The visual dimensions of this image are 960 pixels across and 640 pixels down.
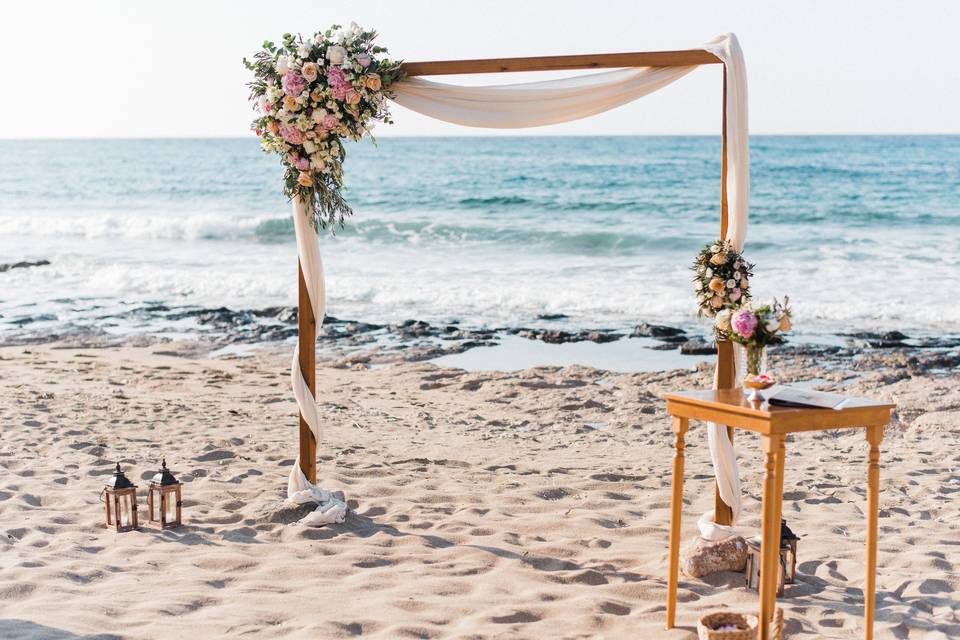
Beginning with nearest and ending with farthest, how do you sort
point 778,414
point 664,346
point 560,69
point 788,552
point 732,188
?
1. point 778,414
2. point 788,552
3. point 732,188
4. point 560,69
5. point 664,346

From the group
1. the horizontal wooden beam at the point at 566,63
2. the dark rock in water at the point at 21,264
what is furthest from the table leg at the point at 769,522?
the dark rock in water at the point at 21,264

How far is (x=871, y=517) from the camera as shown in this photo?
3.96m

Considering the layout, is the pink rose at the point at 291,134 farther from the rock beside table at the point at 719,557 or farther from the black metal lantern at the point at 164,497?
the rock beside table at the point at 719,557

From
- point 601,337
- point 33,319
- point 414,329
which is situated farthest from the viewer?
point 33,319

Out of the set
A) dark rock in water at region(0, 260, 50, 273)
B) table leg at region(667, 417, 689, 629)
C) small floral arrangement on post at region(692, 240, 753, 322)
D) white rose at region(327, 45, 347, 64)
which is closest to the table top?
table leg at region(667, 417, 689, 629)

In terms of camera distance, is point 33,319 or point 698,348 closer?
point 698,348

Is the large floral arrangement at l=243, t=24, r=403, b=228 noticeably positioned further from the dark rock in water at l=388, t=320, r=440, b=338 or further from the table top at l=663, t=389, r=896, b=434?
the dark rock in water at l=388, t=320, r=440, b=338

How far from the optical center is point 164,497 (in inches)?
212

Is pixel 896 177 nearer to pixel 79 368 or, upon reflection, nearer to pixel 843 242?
pixel 843 242

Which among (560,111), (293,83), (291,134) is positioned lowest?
(291,134)

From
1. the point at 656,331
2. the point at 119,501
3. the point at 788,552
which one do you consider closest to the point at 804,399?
the point at 788,552

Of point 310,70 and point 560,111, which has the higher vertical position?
point 310,70

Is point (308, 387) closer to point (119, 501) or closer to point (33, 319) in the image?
point (119, 501)

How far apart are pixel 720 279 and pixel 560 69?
139cm
